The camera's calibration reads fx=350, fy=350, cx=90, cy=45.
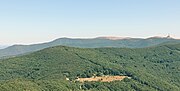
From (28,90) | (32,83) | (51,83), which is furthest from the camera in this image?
(51,83)

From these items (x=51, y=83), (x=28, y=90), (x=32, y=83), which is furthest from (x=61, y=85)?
(x=28, y=90)

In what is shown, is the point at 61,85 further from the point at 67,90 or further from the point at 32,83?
the point at 32,83

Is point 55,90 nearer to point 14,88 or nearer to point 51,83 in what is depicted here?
point 51,83

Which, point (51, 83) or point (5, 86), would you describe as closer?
point (5, 86)

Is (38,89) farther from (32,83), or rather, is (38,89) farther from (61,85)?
(61,85)

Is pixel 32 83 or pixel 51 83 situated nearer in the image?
pixel 32 83

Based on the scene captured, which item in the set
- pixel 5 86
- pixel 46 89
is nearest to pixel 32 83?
pixel 46 89

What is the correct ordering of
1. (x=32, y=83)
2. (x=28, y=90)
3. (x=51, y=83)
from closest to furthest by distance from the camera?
1. (x=28, y=90)
2. (x=32, y=83)
3. (x=51, y=83)
